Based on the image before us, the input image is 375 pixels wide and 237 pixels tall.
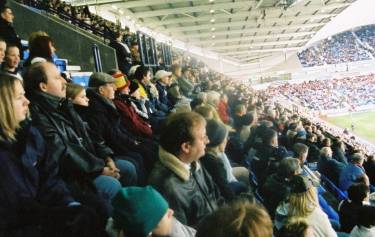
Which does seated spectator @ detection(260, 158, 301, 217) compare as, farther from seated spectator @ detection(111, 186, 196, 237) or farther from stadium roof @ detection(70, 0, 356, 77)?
stadium roof @ detection(70, 0, 356, 77)

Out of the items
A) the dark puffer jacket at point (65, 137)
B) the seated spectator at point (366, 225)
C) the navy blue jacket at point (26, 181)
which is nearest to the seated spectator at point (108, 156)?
the dark puffer jacket at point (65, 137)

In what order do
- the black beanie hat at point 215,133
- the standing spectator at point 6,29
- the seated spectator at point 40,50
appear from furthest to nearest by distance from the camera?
the standing spectator at point 6,29 → the seated spectator at point 40,50 → the black beanie hat at point 215,133

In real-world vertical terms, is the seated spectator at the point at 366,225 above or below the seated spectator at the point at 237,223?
below

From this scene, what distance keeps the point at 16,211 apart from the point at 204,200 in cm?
108

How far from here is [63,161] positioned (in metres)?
2.11

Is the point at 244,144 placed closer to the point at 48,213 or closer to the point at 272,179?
the point at 272,179

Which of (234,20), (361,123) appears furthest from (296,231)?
(361,123)

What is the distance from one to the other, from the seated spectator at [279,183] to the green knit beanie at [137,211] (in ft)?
5.91

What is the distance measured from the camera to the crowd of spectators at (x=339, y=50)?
135 feet

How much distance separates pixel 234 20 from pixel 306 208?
23.4 m

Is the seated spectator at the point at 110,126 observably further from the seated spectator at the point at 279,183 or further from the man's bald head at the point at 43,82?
the seated spectator at the point at 279,183

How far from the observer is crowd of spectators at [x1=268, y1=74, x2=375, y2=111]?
34.7m

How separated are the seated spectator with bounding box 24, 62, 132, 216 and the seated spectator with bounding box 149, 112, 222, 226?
315mm

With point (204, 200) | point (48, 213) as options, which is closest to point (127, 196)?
point (48, 213)
